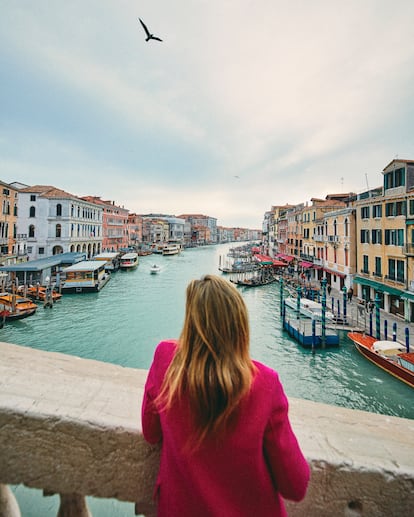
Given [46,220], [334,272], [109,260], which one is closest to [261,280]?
[334,272]

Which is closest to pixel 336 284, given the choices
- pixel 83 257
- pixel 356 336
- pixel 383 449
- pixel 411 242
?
pixel 411 242

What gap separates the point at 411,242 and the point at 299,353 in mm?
7891

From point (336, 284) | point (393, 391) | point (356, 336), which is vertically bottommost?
point (393, 391)

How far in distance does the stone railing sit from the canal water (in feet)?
4.82

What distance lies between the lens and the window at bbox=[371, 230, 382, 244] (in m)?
16.8

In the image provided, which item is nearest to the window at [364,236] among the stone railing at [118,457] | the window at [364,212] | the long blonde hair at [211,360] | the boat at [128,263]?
the window at [364,212]

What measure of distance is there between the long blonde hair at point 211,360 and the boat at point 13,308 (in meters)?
18.0

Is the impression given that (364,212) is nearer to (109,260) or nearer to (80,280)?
(80,280)

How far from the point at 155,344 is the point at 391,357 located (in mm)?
9456

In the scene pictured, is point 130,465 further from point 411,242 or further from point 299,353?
point 411,242

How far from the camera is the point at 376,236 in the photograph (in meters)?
17.2

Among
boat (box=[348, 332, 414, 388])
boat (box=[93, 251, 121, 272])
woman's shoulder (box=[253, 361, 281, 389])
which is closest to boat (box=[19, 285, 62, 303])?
boat (box=[93, 251, 121, 272])

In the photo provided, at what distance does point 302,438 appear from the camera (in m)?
0.95

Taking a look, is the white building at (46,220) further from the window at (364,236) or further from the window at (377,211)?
the window at (377,211)
